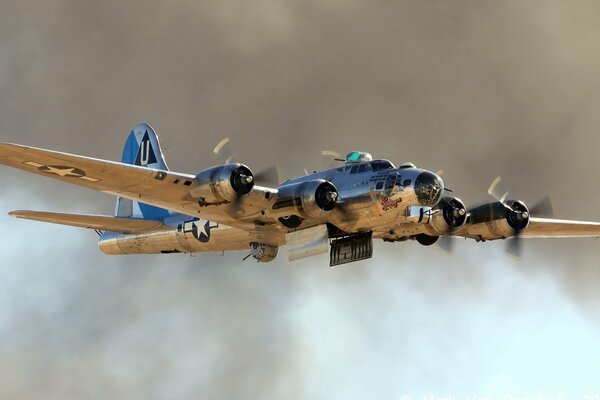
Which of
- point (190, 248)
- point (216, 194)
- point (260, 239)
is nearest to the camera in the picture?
point (216, 194)

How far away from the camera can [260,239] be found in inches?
1594

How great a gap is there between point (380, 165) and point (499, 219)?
314 inches

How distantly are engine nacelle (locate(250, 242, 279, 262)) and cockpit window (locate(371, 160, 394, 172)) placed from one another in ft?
18.9

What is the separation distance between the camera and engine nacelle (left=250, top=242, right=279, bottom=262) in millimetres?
40562

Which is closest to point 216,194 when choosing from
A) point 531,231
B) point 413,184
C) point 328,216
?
point 328,216

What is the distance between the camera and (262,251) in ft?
133

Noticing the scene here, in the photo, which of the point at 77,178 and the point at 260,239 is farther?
the point at 260,239

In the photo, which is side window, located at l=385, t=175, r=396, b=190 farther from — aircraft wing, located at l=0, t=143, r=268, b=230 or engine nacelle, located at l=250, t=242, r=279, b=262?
engine nacelle, located at l=250, t=242, r=279, b=262

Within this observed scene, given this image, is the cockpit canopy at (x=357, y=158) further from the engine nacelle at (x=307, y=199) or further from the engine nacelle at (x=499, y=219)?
the engine nacelle at (x=499, y=219)

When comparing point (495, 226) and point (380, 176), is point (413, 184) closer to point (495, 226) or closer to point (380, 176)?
point (380, 176)

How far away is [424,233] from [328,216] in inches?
263

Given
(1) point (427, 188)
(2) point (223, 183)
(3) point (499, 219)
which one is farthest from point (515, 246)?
(2) point (223, 183)

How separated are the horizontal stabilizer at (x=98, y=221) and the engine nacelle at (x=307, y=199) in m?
7.67

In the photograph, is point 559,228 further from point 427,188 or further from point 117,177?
point 117,177
